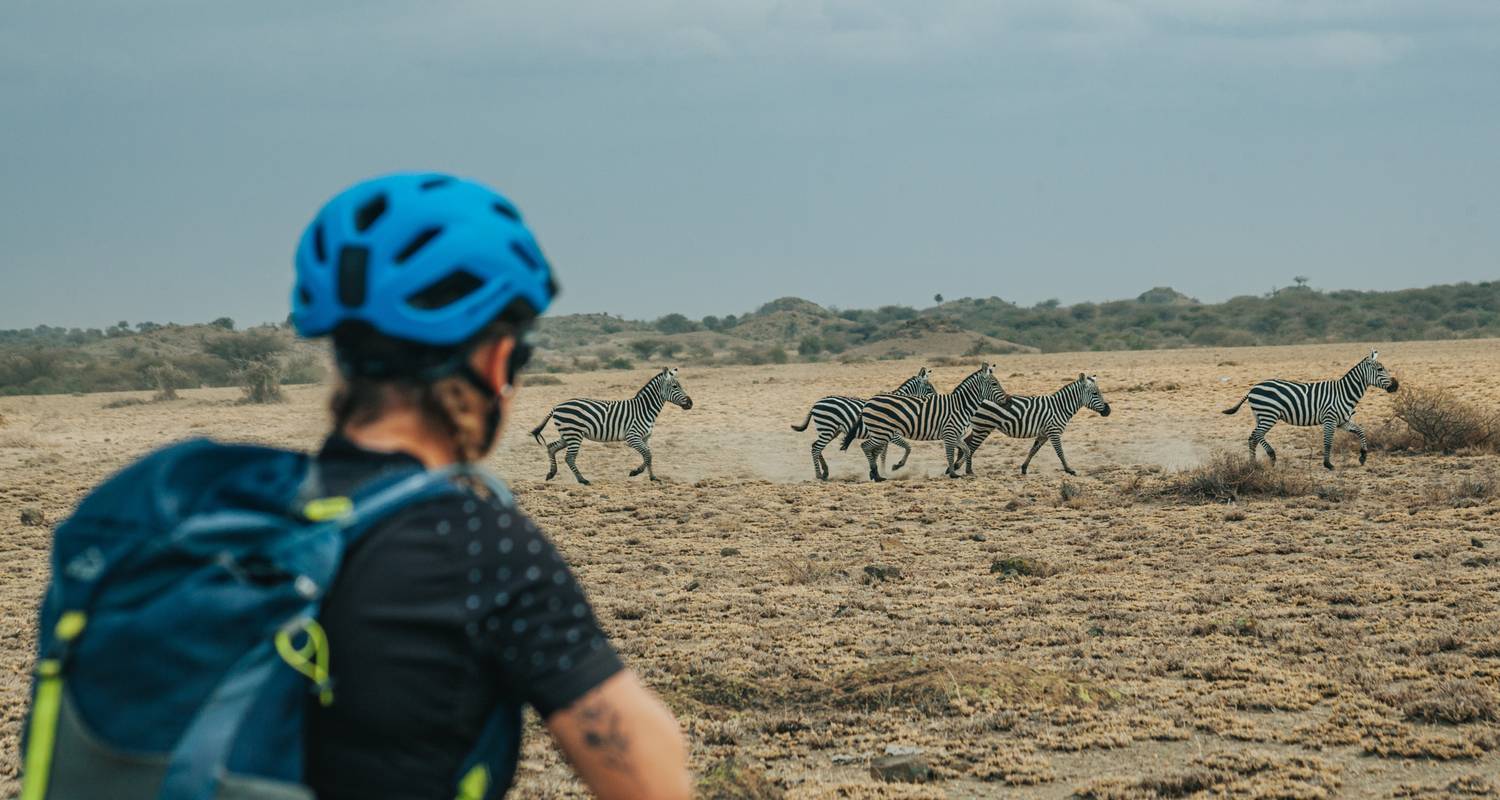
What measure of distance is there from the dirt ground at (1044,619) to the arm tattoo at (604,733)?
0.98 m

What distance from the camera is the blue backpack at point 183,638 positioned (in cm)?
153

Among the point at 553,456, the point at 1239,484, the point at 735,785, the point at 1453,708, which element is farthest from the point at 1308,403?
the point at 735,785

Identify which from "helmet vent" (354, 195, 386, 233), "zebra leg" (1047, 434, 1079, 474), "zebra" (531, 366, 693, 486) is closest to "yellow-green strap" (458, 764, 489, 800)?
"helmet vent" (354, 195, 386, 233)

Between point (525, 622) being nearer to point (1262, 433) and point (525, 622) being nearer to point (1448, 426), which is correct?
point (1262, 433)

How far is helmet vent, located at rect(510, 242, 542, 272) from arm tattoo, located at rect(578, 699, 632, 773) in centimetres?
57

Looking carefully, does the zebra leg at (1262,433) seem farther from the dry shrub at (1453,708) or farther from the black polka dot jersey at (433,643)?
the black polka dot jersey at (433,643)

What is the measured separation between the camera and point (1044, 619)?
962cm

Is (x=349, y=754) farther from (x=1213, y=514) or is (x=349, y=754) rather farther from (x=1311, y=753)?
(x=1213, y=514)

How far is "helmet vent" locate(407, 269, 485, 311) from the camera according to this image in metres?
1.78

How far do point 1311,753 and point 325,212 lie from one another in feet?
19.0

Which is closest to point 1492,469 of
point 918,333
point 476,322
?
point 476,322

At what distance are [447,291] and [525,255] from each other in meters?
0.13

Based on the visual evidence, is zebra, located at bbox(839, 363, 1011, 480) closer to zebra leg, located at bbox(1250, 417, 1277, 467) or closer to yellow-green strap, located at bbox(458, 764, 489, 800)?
zebra leg, located at bbox(1250, 417, 1277, 467)

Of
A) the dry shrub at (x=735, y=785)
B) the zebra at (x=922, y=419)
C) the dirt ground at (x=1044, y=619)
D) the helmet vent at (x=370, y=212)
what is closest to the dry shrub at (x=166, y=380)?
the dirt ground at (x=1044, y=619)
